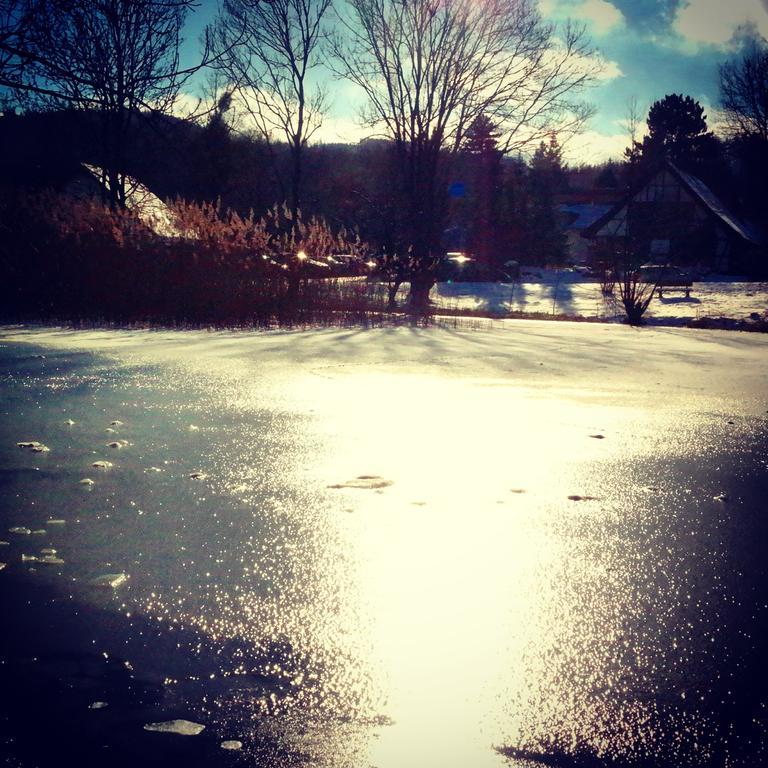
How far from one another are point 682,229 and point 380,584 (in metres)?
35.9

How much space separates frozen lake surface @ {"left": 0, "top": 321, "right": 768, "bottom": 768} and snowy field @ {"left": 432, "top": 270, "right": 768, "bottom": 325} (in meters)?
13.4

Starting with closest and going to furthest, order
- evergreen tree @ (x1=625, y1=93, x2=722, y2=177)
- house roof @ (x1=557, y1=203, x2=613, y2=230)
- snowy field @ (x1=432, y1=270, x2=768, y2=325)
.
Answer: snowy field @ (x1=432, y1=270, x2=768, y2=325), evergreen tree @ (x1=625, y1=93, x2=722, y2=177), house roof @ (x1=557, y1=203, x2=613, y2=230)

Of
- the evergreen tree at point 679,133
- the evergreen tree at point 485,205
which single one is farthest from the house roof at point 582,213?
the evergreen tree at point 485,205

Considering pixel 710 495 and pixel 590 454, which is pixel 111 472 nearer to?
pixel 590 454

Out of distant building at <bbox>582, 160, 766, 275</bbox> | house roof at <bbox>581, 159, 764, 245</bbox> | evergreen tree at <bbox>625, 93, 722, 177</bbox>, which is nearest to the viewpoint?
distant building at <bbox>582, 160, 766, 275</bbox>

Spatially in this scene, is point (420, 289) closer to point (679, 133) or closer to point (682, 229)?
point (682, 229)

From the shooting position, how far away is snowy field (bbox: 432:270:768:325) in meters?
17.8

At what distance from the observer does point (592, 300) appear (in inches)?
869

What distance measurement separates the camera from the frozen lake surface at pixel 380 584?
1411 millimetres

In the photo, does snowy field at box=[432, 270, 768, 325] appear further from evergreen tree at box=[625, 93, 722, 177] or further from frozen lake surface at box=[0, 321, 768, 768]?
evergreen tree at box=[625, 93, 722, 177]

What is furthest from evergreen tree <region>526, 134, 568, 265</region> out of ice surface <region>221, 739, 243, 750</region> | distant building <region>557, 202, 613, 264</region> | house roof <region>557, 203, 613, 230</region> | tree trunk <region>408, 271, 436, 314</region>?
ice surface <region>221, 739, 243, 750</region>

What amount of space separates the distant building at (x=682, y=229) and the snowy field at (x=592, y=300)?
7.08 metres

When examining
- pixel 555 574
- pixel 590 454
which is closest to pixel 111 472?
pixel 555 574

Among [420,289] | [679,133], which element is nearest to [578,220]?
[679,133]
